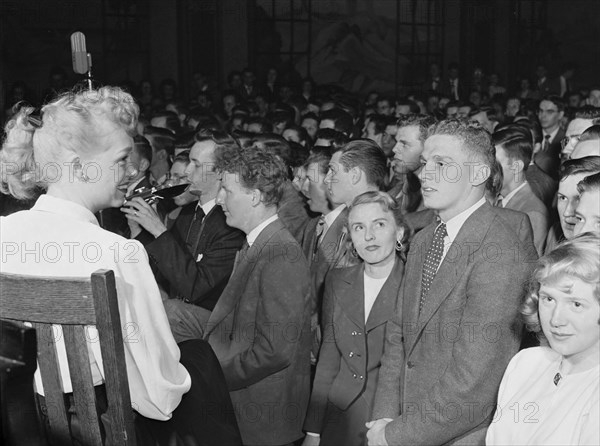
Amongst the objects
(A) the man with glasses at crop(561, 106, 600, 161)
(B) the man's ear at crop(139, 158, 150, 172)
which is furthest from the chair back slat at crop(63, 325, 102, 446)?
(A) the man with glasses at crop(561, 106, 600, 161)

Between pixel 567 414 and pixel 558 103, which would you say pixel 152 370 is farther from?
pixel 558 103

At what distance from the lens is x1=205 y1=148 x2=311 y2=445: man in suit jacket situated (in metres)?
3.74

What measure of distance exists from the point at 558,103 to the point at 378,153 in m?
5.53

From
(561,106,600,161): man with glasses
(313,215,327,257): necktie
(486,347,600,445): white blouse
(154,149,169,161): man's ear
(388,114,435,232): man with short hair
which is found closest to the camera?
(486,347,600,445): white blouse

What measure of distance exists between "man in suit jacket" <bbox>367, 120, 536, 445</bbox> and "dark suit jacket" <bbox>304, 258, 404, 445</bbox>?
19cm

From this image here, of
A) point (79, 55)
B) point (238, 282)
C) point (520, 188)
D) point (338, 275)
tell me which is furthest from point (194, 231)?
point (520, 188)

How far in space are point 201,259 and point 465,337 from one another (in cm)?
175

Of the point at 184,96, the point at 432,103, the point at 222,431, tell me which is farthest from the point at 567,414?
the point at 184,96

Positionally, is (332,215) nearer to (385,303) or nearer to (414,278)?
(385,303)

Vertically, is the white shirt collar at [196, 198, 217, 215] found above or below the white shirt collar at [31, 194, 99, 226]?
below

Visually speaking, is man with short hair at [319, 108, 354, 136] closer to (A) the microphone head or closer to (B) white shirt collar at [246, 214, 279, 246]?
(B) white shirt collar at [246, 214, 279, 246]

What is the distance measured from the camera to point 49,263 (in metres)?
2.18

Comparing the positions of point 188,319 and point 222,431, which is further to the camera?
point 188,319

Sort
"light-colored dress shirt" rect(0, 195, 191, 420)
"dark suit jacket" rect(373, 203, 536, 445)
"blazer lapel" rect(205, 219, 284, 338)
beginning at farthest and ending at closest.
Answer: "blazer lapel" rect(205, 219, 284, 338) < "dark suit jacket" rect(373, 203, 536, 445) < "light-colored dress shirt" rect(0, 195, 191, 420)
